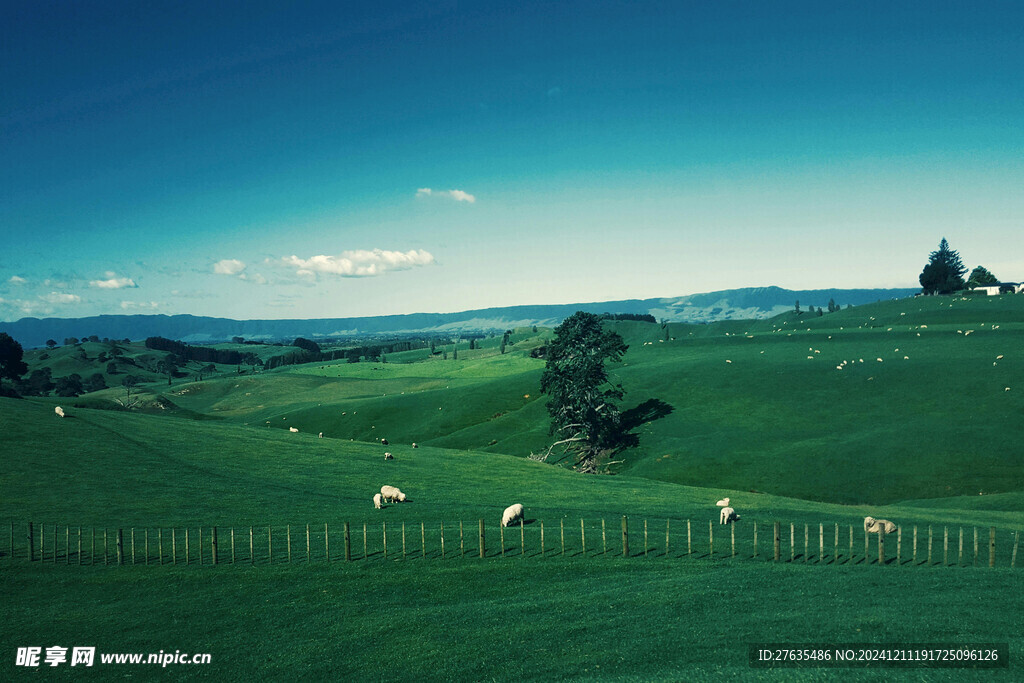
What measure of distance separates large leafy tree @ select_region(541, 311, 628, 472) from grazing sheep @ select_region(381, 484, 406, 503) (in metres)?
40.1

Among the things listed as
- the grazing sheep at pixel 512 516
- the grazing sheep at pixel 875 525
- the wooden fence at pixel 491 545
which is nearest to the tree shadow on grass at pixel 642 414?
the grazing sheep at pixel 512 516

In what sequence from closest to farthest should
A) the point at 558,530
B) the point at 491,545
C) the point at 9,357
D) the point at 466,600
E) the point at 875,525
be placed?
the point at 466,600 → the point at 491,545 → the point at 875,525 → the point at 558,530 → the point at 9,357

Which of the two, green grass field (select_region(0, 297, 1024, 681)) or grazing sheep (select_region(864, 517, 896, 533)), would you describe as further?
grazing sheep (select_region(864, 517, 896, 533))

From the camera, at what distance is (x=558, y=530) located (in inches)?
1502

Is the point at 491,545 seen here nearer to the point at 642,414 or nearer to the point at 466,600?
the point at 466,600

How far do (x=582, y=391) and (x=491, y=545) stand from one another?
53097 mm

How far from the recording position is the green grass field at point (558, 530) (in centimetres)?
2105

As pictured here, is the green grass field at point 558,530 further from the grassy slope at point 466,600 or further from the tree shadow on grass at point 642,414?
the tree shadow on grass at point 642,414

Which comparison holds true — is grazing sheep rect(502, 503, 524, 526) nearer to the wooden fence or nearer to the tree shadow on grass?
the wooden fence

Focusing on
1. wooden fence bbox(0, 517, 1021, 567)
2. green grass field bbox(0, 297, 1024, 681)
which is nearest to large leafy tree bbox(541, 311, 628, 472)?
green grass field bbox(0, 297, 1024, 681)

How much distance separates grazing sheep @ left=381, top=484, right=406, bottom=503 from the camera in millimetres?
47656

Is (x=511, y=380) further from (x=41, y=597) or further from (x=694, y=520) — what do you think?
(x=41, y=597)

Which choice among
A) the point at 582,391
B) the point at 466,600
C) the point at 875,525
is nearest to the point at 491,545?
the point at 466,600

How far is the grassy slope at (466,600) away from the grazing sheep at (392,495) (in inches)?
71.2
